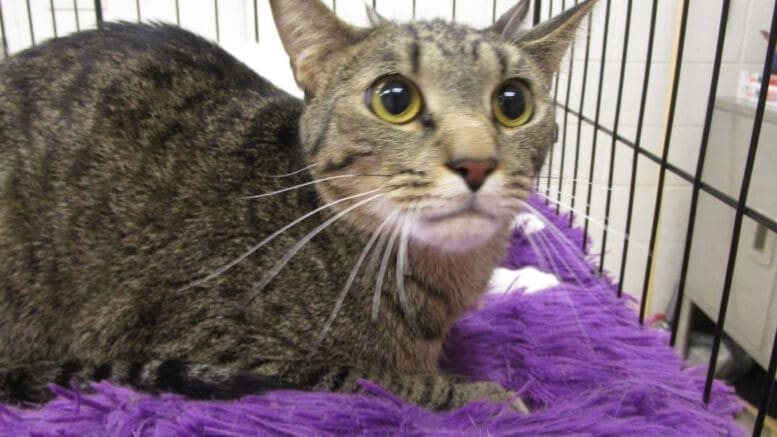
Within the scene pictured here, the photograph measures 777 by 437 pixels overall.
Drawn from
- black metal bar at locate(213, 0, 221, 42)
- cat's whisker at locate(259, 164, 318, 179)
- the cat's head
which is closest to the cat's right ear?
the cat's head

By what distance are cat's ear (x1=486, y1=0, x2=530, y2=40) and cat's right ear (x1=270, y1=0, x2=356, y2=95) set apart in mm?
254

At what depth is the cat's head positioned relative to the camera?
0.70 metres

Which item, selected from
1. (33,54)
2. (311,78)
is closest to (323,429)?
(311,78)

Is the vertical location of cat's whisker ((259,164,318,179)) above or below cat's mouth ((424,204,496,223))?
above

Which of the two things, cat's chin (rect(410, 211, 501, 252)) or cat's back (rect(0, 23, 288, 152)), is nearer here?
cat's chin (rect(410, 211, 501, 252))

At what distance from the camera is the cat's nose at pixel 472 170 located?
0.68 meters

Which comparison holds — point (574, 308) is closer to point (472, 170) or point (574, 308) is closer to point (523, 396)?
point (523, 396)

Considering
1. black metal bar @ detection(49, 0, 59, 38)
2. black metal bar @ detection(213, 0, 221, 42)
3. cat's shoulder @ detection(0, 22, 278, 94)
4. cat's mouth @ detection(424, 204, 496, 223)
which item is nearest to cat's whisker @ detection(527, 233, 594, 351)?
cat's mouth @ detection(424, 204, 496, 223)

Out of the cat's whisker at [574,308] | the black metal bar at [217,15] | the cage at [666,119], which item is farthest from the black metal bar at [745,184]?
the black metal bar at [217,15]

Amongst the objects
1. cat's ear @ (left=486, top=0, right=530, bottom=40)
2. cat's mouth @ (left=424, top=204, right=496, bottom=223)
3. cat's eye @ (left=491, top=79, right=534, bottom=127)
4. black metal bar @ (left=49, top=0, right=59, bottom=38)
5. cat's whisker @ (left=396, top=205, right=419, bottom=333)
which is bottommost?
cat's whisker @ (left=396, top=205, right=419, bottom=333)

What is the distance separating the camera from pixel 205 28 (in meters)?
1.93

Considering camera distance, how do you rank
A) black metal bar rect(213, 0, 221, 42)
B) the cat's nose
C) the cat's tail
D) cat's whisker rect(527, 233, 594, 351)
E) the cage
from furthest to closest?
black metal bar rect(213, 0, 221, 42), the cage, cat's whisker rect(527, 233, 594, 351), the cat's tail, the cat's nose

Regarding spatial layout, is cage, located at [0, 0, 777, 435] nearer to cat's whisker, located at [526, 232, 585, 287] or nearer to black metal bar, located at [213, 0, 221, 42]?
black metal bar, located at [213, 0, 221, 42]

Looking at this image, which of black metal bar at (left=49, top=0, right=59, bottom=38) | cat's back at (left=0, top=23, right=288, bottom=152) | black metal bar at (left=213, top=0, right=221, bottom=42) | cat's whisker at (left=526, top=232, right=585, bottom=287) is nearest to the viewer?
cat's back at (left=0, top=23, right=288, bottom=152)
